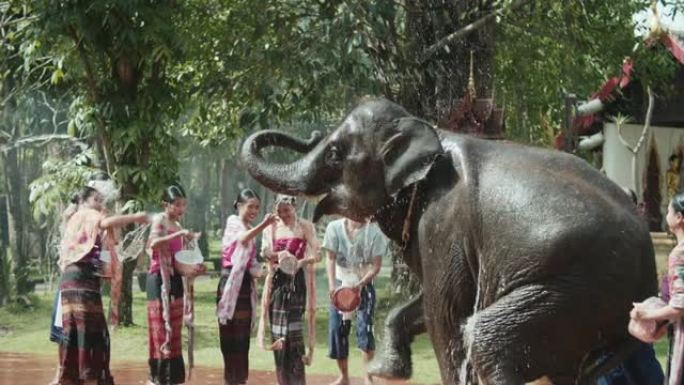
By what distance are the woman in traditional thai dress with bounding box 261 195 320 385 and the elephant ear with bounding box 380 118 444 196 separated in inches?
167

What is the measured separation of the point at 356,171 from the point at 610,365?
55.8 inches

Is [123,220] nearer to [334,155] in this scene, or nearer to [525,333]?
[334,155]

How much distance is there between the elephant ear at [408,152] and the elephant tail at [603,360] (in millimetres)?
1061

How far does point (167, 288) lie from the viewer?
9750 mm

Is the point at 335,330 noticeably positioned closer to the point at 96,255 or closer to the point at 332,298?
the point at 332,298

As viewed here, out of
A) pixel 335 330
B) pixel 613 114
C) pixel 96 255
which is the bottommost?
pixel 335 330

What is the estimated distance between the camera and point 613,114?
20.4m

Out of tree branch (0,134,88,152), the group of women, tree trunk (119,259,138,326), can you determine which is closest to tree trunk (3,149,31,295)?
tree branch (0,134,88,152)

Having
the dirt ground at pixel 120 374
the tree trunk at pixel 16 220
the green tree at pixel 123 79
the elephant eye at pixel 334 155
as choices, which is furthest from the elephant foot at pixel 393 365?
the tree trunk at pixel 16 220

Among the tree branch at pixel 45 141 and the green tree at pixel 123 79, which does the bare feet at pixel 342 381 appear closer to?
the green tree at pixel 123 79

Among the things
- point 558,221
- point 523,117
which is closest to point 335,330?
point 558,221

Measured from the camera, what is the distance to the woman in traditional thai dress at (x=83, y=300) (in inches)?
360

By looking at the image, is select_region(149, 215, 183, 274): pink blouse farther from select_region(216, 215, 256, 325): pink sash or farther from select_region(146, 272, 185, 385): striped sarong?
select_region(216, 215, 256, 325): pink sash

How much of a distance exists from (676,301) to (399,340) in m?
1.32
